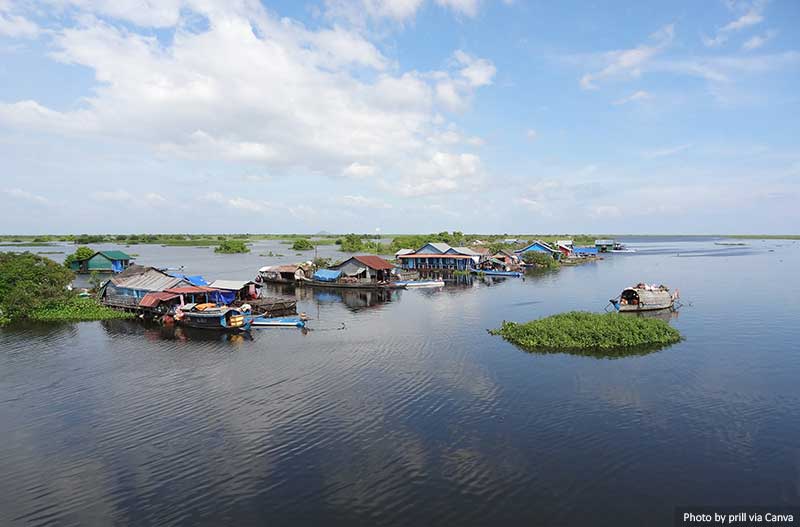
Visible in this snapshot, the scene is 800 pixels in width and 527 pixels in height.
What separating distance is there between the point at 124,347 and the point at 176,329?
235 inches

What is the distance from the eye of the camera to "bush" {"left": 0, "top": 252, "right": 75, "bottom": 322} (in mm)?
41500

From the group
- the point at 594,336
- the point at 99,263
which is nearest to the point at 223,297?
the point at 594,336

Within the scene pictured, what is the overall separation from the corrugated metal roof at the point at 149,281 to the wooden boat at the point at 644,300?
4258cm

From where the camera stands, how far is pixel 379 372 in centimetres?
2666

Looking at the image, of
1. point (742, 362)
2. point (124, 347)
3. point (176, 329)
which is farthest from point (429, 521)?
point (176, 329)

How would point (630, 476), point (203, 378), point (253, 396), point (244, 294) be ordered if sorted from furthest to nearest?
point (244, 294) < point (203, 378) < point (253, 396) < point (630, 476)

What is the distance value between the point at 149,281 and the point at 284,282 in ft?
82.0

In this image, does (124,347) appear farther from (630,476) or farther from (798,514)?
(798,514)

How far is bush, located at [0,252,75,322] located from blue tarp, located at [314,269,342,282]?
2933 centimetres

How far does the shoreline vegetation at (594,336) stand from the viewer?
30859 mm

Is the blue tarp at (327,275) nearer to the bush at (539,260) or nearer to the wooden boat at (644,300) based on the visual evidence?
the wooden boat at (644,300)

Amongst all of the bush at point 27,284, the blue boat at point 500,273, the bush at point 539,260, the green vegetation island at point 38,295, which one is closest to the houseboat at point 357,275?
the blue boat at point 500,273

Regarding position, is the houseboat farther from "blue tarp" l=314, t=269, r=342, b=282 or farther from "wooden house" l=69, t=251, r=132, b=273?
"wooden house" l=69, t=251, r=132, b=273

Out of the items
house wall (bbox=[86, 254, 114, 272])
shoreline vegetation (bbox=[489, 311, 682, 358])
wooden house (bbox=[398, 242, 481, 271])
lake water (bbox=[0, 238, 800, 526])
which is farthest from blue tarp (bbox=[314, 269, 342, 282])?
house wall (bbox=[86, 254, 114, 272])
